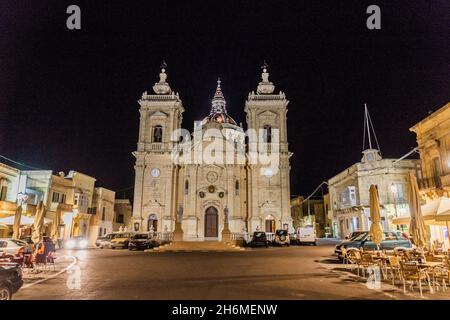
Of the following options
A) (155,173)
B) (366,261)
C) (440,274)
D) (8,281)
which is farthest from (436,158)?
(155,173)

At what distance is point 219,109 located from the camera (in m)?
53.8

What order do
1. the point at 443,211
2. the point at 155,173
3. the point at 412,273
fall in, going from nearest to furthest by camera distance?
the point at 412,273, the point at 443,211, the point at 155,173

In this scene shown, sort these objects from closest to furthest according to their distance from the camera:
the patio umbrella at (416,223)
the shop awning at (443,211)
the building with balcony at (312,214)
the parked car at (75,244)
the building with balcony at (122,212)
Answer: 1. the shop awning at (443,211)
2. the patio umbrella at (416,223)
3. the parked car at (75,244)
4. the building with balcony at (122,212)
5. the building with balcony at (312,214)

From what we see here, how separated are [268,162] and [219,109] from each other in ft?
62.0

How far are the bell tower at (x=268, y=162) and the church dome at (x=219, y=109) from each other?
1033 centimetres

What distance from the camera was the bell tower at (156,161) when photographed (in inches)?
1436

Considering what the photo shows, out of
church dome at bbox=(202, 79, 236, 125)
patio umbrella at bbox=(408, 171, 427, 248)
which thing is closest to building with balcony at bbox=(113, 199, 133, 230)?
church dome at bbox=(202, 79, 236, 125)

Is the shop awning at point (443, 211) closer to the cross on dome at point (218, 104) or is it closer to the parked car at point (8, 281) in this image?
the parked car at point (8, 281)

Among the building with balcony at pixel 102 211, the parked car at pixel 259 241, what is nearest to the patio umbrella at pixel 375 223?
the parked car at pixel 259 241

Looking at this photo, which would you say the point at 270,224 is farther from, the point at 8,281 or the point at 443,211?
the point at 8,281

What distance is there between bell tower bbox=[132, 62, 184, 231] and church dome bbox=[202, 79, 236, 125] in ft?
32.1
